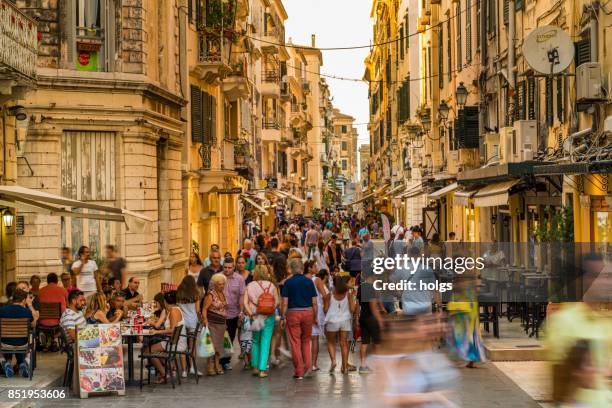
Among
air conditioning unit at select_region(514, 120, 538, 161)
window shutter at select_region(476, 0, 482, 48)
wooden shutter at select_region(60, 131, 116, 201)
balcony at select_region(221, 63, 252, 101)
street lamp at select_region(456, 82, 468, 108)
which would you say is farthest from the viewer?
balcony at select_region(221, 63, 252, 101)

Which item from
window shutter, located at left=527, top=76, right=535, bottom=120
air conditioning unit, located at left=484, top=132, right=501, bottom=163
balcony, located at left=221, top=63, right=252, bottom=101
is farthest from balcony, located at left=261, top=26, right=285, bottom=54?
window shutter, located at left=527, top=76, right=535, bottom=120

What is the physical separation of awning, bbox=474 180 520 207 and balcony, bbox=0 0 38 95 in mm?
10661

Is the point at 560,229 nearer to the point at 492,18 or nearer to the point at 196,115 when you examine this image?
the point at 492,18

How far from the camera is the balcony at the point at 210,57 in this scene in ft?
111

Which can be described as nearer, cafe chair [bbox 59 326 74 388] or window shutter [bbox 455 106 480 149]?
cafe chair [bbox 59 326 74 388]

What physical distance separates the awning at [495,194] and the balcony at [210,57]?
939 cm

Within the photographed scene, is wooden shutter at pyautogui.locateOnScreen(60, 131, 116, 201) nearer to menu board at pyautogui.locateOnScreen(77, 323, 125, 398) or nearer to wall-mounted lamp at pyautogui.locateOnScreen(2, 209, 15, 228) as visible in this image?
wall-mounted lamp at pyautogui.locateOnScreen(2, 209, 15, 228)

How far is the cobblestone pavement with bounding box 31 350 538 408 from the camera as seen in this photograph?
550 inches

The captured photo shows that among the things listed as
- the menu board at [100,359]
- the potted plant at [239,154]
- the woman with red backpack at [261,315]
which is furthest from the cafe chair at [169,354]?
the potted plant at [239,154]

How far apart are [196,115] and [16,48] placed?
1384 cm

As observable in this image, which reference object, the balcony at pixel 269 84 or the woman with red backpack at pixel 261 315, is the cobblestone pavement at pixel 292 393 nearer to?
the woman with red backpack at pixel 261 315

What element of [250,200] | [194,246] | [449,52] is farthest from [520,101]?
[250,200]

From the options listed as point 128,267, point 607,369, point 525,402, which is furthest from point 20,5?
point 607,369

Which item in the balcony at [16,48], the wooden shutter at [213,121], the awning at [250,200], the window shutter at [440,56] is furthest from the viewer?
the awning at [250,200]
